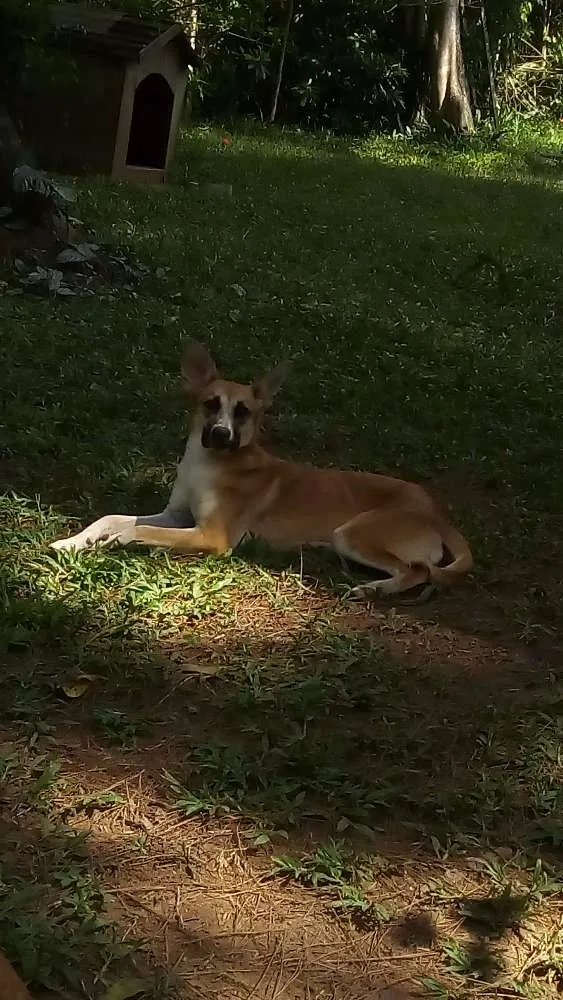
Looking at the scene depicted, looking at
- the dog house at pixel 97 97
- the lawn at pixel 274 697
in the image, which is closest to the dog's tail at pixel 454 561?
the lawn at pixel 274 697

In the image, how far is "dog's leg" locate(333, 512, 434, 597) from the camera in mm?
4660

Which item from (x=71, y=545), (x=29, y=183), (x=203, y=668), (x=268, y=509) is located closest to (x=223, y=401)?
(x=268, y=509)

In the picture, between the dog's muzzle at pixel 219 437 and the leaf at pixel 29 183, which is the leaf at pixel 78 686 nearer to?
the dog's muzzle at pixel 219 437

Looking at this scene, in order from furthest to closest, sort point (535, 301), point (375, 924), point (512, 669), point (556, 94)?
point (556, 94) < point (535, 301) < point (512, 669) < point (375, 924)

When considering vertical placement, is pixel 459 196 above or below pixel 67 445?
above

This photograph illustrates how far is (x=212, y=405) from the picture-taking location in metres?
5.02

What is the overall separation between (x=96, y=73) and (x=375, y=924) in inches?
450

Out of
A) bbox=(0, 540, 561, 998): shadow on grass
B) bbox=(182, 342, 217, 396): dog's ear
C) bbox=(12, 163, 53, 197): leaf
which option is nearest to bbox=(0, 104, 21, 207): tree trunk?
bbox=(12, 163, 53, 197): leaf

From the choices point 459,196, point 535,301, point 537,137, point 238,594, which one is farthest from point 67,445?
point 537,137

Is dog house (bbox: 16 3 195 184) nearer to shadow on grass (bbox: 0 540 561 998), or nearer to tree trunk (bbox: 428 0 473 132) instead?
tree trunk (bbox: 428 0 473 132)

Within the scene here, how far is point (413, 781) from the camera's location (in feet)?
11.2

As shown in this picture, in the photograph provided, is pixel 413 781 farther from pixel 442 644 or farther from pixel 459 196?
pixel 459 196

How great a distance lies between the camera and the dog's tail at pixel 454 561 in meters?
4.73

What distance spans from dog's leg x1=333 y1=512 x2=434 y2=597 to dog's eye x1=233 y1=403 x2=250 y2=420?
0.69m
